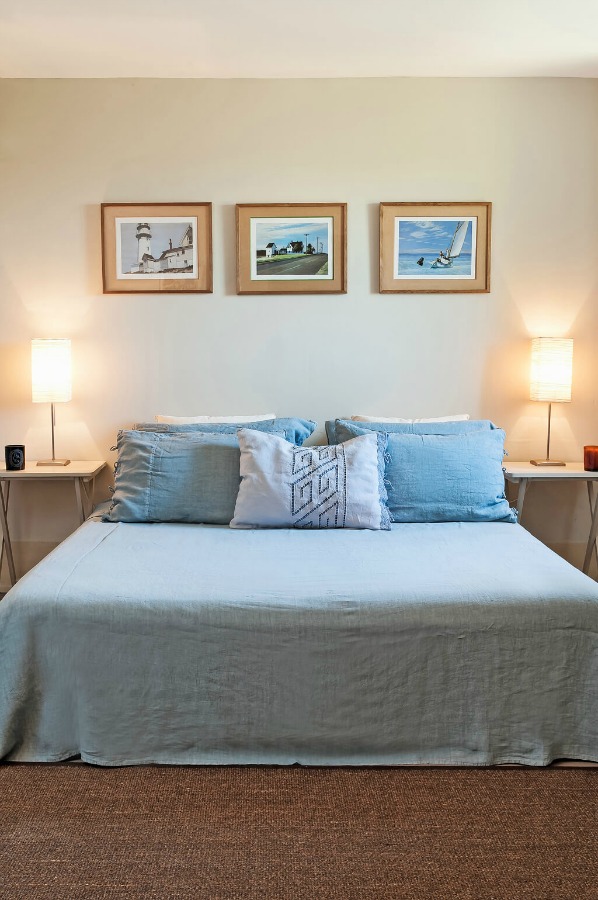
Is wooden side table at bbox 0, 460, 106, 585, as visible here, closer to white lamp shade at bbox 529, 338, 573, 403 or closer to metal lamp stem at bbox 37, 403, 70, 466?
metal lamp stem at bbox 37, 403, 70, 466

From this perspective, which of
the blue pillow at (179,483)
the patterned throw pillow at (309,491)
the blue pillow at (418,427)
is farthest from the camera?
the blue pillow at (418,427)

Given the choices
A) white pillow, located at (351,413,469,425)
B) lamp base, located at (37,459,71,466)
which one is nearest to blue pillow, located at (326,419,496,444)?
white pillow, located at (351,413,469,425)

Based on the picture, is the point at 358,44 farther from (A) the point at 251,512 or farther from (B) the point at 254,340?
(A) the point at 251,512

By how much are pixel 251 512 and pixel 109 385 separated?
48.5 inches

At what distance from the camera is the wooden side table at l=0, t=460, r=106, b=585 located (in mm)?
3564

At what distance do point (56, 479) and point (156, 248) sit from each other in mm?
1223

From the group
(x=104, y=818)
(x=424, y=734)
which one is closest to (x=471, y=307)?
(x=424, y=734)

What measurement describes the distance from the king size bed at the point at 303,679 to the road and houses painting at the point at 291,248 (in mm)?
1974

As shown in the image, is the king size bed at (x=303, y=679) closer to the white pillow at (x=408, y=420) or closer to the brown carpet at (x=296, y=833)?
the brown carpet at (x=296, y=833)

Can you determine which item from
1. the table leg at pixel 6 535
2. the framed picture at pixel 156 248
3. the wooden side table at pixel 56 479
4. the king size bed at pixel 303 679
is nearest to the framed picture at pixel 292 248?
the framed picture at pixel 156 248

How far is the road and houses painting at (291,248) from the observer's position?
3.81m

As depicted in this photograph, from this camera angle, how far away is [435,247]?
12.6 ft

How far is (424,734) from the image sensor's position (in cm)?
→ 232

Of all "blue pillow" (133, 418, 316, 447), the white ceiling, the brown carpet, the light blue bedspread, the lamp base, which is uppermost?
the white ceiling
